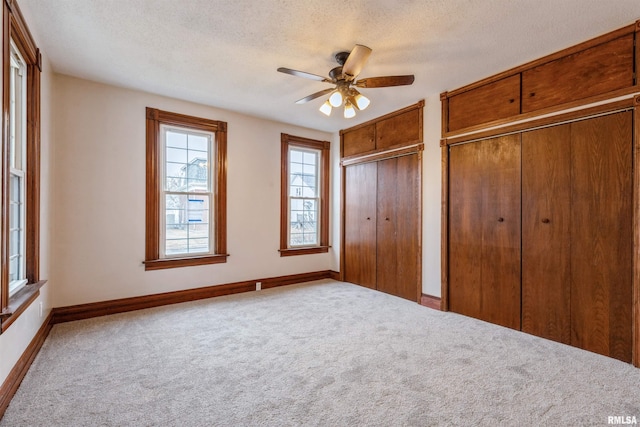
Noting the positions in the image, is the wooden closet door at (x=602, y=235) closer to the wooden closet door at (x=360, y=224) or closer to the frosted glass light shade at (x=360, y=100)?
the frosted glass light shade at (x=360, y=100)

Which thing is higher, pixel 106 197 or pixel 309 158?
pixel 309 158

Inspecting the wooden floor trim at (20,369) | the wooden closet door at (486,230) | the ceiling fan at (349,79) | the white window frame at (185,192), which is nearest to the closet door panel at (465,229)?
the wooden closet door at (486,230)

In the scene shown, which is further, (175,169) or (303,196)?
(303,196)

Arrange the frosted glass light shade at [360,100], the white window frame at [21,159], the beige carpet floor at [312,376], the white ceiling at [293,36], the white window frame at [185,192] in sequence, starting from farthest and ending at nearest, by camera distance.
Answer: the white window frame at [185,192] < the frosted glass light shade at [360,100] < the white window frame at [21,159] < the white ceiling at [293,36] < the beige carpet floor at [312,376]

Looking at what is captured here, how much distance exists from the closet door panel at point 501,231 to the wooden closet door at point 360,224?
1671mm

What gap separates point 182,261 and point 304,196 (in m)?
2.15

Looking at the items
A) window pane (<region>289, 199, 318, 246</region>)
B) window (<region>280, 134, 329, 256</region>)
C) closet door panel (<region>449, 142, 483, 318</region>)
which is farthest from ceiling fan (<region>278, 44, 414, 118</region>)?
window pane (<region>289, 199, 318, 246</region>)

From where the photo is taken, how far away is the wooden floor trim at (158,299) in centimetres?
336

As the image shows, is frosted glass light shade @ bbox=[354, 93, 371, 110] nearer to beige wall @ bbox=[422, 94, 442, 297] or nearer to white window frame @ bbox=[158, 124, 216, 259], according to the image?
beige wall @ bbox=[422, 94, 442, 297]

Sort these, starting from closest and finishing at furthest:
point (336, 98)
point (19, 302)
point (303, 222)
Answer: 1. point (19, 302)
2. point (336, 98)
3. point (303, 222)

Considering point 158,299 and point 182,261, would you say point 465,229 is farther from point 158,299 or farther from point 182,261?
point 158,299

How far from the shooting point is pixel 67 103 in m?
3.37

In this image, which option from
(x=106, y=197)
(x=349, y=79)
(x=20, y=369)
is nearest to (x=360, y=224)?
(x=349, y=79)

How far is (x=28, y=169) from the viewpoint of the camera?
8.49ft
